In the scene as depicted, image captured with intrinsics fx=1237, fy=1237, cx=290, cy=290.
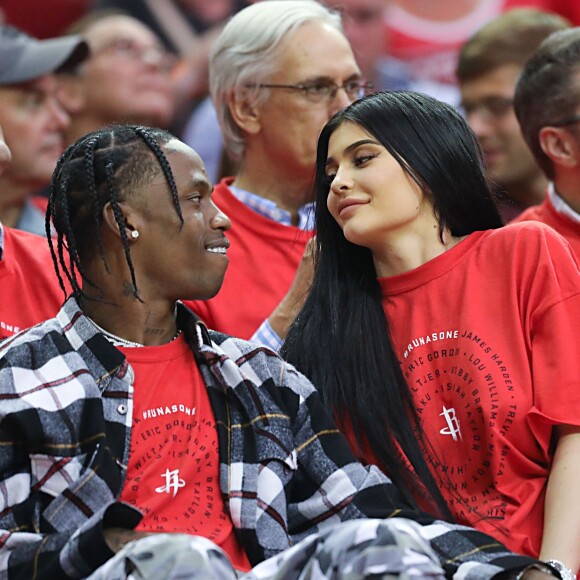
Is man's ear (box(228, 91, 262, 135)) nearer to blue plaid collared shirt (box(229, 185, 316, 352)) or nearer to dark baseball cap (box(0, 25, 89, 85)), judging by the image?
blue plaid collared shirt (box(229, 185, 316, 352))

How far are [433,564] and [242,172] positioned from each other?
182cm

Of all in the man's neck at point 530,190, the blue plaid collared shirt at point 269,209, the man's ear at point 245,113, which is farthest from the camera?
the man's neck at point 530,190

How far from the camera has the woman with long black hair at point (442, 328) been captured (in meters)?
2.47

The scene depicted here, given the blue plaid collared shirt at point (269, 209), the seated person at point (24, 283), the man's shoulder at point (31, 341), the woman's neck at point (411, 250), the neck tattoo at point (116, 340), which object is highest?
the woman's neck at point (411, 250)

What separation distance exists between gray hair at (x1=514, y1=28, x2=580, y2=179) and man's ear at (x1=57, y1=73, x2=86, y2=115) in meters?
1.59

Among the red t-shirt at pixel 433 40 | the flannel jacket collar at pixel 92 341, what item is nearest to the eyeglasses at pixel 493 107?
the red t-shirt at pixel 433 40

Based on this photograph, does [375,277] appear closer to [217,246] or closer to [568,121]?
[217,246]

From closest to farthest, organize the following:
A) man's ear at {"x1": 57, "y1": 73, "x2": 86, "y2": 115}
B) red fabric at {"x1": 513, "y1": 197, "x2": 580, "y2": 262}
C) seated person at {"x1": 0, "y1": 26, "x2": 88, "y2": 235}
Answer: red fabric at {"x1": 513, "y1": 197, "x2": 580, "y2": 262} < seated person at {"x1": 0, "y1": 26, "x2": 88, "y2": 235} < man's ear at {"x1": 57, "y1": 73, "x2": 86, "y2": 115}

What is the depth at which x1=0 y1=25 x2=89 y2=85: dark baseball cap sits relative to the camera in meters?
3.79

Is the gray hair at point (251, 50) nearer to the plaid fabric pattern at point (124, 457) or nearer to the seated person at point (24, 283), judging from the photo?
the seated person at point (24, 283)

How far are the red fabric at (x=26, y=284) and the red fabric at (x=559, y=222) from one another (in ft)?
3.97

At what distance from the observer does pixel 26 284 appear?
302 cm

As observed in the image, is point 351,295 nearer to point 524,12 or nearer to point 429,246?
point 429,246

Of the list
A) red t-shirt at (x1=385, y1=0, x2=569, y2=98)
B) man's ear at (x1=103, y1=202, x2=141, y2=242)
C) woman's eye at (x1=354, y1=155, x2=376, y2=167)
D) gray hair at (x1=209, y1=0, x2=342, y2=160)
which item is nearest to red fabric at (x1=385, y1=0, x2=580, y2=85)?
red t-shirt at (x1=385, y1=0, x2=569, y2=98)
